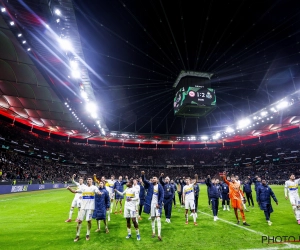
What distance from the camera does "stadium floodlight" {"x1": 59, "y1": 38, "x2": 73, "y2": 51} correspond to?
50.8ft

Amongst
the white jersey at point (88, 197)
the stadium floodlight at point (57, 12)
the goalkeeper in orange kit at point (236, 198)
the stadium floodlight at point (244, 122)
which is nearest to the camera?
the white jersey at point (88, 197)

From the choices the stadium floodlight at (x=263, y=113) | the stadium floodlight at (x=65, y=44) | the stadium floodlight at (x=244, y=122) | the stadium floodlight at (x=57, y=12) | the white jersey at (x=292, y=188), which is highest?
the stadium floodlight at (x=244, y=122)

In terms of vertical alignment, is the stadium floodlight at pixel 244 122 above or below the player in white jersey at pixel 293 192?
above

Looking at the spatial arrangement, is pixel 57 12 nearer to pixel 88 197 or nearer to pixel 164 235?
pixel 88 197

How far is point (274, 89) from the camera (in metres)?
26.0

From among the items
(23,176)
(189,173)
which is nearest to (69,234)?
(23,176)

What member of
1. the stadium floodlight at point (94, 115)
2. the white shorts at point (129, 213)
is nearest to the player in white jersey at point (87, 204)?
the white shorts at point (129, 213)

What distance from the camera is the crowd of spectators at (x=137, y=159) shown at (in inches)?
1742

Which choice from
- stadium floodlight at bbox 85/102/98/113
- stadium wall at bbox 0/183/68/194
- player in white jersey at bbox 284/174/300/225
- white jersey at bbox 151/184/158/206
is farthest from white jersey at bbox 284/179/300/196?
stadium wall at bbox 0/183/68/194

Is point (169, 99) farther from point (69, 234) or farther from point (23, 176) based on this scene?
point (23, 176)

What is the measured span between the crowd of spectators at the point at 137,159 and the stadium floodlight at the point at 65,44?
2892 centimetres

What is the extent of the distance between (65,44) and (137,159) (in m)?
57.4

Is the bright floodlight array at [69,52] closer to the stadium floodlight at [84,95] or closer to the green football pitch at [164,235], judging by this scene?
the stadium floodlight at [84,95]

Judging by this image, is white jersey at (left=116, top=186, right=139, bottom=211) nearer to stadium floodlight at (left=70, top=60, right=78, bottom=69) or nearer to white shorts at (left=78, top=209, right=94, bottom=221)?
white shorts at (left=78, top=209, right=94, bottom=221)
